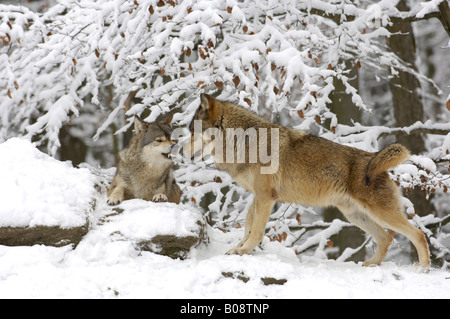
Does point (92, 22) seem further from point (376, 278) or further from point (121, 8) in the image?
point (376, 278)

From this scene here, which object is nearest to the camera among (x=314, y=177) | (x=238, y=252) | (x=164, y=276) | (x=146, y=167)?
(x=164, y=276)

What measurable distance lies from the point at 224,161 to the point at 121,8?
116 inches

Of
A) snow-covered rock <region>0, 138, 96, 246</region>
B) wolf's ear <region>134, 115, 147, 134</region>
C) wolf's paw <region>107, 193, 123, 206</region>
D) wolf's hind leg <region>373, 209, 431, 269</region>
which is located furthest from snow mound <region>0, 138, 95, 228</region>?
wolf's hind leg <region>373, 209, 431, 269</region>

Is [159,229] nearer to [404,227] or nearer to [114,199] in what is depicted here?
[114,199]

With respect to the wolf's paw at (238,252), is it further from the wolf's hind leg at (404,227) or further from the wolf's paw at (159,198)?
the wolf's hind leg at (404,227)

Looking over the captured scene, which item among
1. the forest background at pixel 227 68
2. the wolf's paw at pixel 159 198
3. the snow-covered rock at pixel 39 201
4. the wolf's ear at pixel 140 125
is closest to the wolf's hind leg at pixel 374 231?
the forest background at pixel 227 68

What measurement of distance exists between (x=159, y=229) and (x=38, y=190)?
4.34ft

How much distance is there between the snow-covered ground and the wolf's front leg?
249mm

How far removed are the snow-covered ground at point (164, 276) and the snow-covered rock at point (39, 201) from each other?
1.7 inches

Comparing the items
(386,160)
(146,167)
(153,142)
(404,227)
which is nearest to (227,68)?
(153,142)

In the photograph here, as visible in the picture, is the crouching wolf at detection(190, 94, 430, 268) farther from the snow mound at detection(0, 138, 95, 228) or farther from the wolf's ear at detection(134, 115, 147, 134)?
the snow mound at detection(0, 138, 95, 228)

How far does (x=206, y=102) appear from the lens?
19.0 ft

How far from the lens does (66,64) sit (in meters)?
7.77
